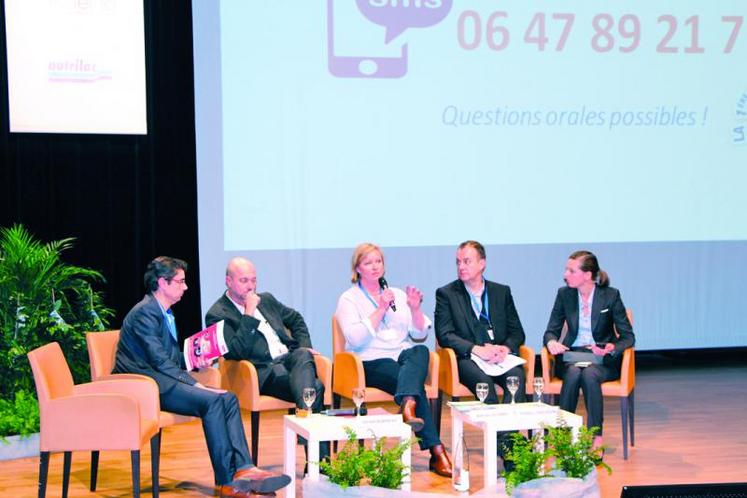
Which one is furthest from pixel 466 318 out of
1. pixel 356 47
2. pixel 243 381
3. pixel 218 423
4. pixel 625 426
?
pixel 356 47

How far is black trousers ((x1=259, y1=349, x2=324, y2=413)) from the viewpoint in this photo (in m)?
5.02

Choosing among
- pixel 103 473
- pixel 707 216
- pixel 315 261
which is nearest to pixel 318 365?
pixel 103 473

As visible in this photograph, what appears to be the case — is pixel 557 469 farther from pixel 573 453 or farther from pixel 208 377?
pixel 208 377

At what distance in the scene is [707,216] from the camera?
7.58 metres

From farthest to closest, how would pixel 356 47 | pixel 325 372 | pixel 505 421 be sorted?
pixel 356 47 → pixel 325 372 → pixel 505 421

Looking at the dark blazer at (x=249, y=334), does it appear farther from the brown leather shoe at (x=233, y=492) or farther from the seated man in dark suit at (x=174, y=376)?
the brown leather shoe at (x=233, y=492)

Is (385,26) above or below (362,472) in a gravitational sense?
above

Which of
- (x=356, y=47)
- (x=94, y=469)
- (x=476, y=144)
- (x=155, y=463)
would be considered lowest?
(x=94, y=469)

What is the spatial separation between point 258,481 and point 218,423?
0.36 m

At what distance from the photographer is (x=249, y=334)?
514 cm

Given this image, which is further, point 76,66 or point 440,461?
point 76,66

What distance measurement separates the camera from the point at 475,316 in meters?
5.63

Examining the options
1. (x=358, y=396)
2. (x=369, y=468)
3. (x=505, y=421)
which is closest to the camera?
(x=369, y=468)

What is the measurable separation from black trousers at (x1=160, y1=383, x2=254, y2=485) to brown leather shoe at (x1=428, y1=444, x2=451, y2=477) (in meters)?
0.96
